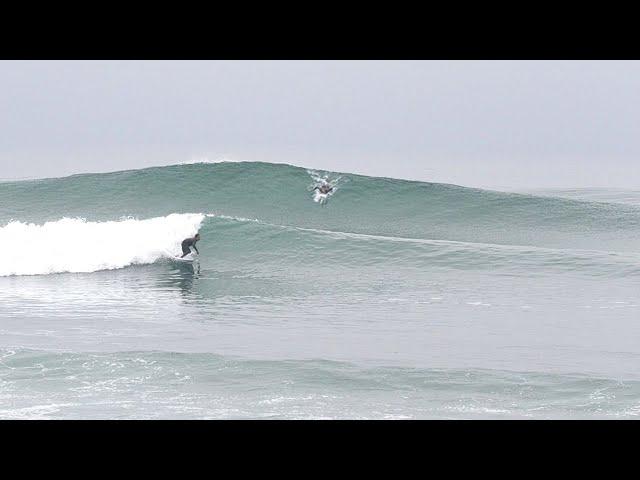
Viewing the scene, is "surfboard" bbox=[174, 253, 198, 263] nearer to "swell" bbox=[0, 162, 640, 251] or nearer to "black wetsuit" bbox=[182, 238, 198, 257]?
"black wetsuit" bbox=[182, 238, 198, 257]

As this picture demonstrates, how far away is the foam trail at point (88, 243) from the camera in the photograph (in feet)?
56.2

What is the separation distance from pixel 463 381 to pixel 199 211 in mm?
14329

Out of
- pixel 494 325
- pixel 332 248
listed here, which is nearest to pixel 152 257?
pixel 332 248

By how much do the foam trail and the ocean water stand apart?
6 centimetres

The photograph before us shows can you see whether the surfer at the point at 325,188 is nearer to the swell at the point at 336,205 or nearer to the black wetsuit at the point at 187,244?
the swell at the point at 336,205

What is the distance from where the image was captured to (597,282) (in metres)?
15.7

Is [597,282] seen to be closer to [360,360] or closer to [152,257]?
[360,360]

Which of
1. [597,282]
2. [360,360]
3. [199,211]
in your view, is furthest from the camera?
[199,211]

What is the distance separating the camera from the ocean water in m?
8.41

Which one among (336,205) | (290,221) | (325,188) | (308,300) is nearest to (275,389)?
(308,300)

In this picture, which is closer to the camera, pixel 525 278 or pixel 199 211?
pixel 525 278

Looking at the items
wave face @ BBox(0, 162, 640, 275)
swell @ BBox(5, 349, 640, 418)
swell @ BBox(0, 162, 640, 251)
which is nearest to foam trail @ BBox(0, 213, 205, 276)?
wave face @ BBox(0, 162, 640, 275)

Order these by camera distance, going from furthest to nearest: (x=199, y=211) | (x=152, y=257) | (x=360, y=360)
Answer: (x=199, y=211)
(x=152, y=257)
(x=360, y=360)

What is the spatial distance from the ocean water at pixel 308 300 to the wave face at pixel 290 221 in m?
0.07
